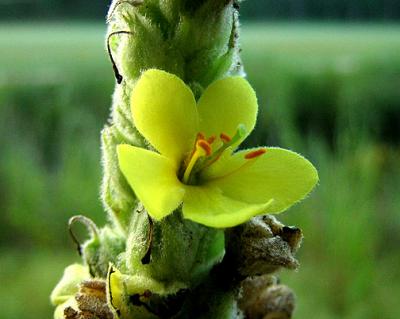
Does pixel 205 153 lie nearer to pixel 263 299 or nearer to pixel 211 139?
pixel 211 139

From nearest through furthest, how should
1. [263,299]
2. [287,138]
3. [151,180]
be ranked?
1. [151,180]
2. [263,299]
3. [287,138]

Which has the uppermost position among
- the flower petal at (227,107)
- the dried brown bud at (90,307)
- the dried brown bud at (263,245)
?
the flower petal at (227,107)

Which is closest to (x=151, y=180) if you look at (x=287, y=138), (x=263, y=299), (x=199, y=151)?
(x=199, y=151)

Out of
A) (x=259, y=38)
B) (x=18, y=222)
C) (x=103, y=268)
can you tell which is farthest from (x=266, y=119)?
(x=103, y=268)

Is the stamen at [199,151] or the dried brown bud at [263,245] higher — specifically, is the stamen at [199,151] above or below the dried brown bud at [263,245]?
above

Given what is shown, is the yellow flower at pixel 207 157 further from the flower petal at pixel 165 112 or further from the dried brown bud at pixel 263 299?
Answer: the dried brown bud at pixel 263 299

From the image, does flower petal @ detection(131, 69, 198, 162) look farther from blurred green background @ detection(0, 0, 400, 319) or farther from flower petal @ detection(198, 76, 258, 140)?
blurred green background @ detection(0, 0, 400, 319)

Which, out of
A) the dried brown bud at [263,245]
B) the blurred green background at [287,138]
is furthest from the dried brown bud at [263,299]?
the blurred green background at [287,138]
